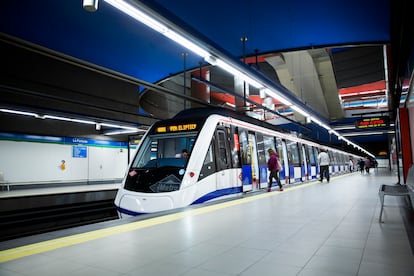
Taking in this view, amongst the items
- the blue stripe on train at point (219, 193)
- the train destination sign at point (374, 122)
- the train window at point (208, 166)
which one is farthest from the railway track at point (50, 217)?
the train destination sign at point (374, 122)

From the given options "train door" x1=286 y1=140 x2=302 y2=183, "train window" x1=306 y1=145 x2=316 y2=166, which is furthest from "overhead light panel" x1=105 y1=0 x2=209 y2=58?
"train window" x1=306 y1=145 x2=316 y2=166

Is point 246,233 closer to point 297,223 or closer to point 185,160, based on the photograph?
point 297,223

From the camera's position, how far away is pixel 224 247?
10.6 feet

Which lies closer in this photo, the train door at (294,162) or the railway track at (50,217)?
the railway track at (50,217)

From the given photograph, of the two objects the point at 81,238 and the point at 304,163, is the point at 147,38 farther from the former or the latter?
the point at 304,163

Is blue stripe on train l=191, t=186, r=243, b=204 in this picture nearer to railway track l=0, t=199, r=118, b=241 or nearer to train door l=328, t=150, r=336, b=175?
railway track l=0, t=199, r=118, b=241

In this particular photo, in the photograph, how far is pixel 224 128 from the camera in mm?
7637

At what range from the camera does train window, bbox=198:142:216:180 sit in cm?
653

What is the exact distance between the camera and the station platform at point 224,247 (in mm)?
2594

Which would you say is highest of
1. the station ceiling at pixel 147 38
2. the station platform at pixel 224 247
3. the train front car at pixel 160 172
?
the station ceiling at pixel 147 38

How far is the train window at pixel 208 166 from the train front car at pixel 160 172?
1.06 ft

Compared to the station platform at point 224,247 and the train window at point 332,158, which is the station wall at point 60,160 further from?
the train window at point 332,158

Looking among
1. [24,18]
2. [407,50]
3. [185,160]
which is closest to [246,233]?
[185,160]

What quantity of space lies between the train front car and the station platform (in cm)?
95
